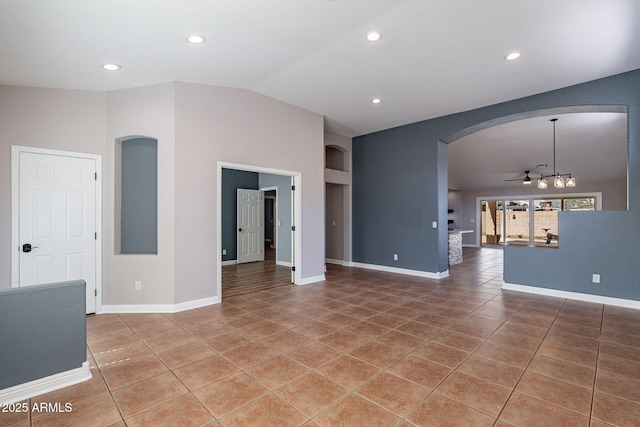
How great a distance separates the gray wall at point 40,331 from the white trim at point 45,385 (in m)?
0.03

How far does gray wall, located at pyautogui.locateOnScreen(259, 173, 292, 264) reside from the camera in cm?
755

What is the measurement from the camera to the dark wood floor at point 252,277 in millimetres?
5230

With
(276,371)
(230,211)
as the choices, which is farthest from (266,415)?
(230,211)

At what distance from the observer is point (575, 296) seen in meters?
4.57

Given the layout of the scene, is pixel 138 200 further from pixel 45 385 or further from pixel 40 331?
pixel 45 385

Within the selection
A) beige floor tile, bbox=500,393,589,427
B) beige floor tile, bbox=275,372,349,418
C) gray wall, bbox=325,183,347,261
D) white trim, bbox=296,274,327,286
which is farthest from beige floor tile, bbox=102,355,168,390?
gray wall, bbox=325,183,347,261

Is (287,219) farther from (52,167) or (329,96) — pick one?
(52,167)

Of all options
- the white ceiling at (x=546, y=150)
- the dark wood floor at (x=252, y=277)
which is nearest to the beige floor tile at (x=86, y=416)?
the dark wood floor at (x=252, y=277)

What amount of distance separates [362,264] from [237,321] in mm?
4258

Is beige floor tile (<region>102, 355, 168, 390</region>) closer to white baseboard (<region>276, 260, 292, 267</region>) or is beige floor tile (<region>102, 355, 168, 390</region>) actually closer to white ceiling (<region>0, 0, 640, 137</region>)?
white ceiling (<region>0, 0, 640, 137</region>)

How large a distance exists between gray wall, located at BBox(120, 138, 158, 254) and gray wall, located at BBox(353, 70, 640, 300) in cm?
463

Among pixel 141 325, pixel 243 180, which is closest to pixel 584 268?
pixel 141 325

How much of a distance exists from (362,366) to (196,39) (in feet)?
11.6

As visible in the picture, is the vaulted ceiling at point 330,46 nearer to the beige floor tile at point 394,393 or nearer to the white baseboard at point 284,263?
the beige floor tile at point 394,393
